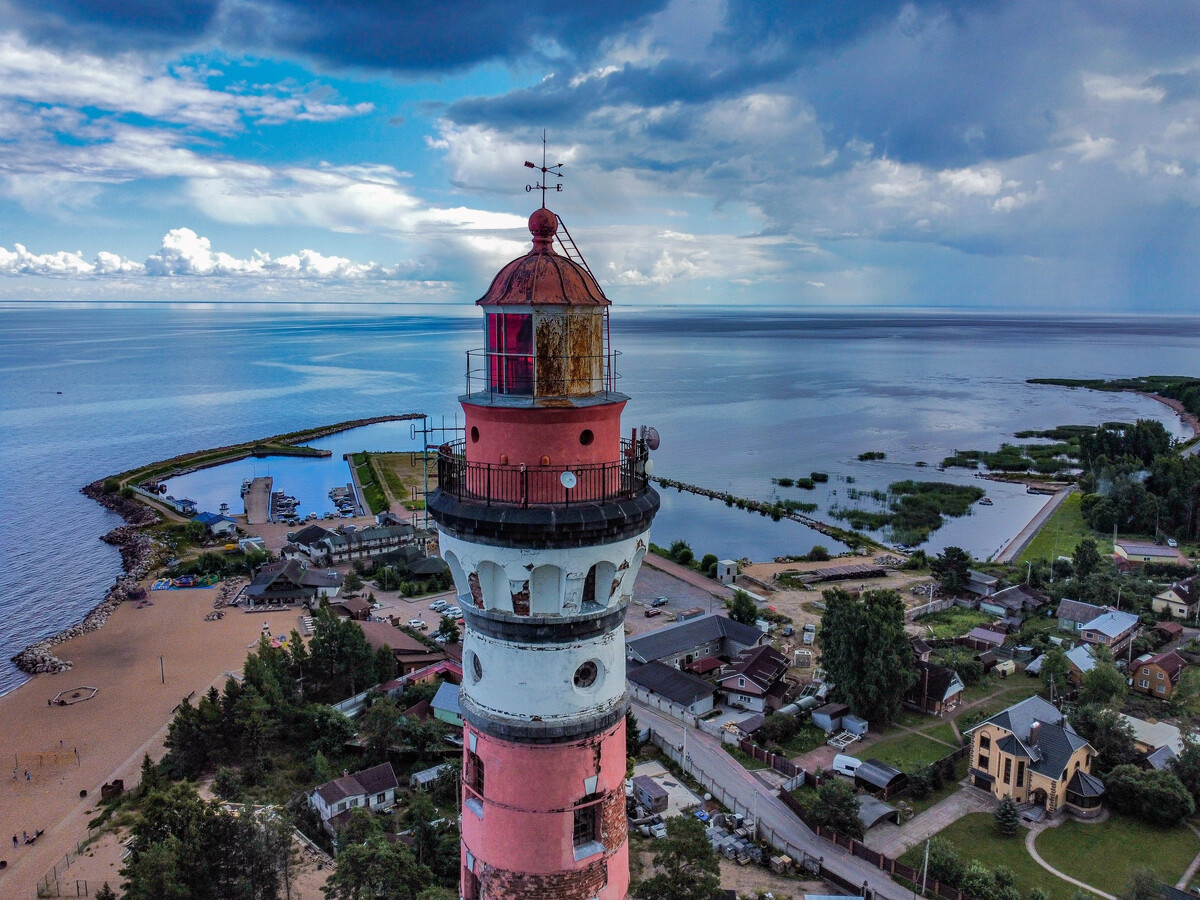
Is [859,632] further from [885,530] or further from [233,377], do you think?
[233,377]

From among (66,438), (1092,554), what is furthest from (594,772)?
(66,438)

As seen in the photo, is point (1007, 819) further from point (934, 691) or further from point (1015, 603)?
point (1015, 603)

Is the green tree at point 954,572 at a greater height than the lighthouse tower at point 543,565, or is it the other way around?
the lighthouse tower at point 543,565

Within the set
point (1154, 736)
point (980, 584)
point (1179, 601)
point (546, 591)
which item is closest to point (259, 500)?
point (980, 584)

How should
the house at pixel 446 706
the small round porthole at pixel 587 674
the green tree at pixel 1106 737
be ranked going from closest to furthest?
the small round porthole at pixel 587 674
the green tree at pixel 1106 737
the house at pixel 446 706

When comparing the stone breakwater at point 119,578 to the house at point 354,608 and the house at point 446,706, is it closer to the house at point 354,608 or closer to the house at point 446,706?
the house at point 354,608

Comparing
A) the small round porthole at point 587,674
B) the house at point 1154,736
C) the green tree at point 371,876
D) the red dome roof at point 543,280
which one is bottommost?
the house at point 1154,736

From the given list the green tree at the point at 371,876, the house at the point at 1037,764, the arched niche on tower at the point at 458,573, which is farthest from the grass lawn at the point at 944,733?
the arched niche on tower at the point at 458,573
